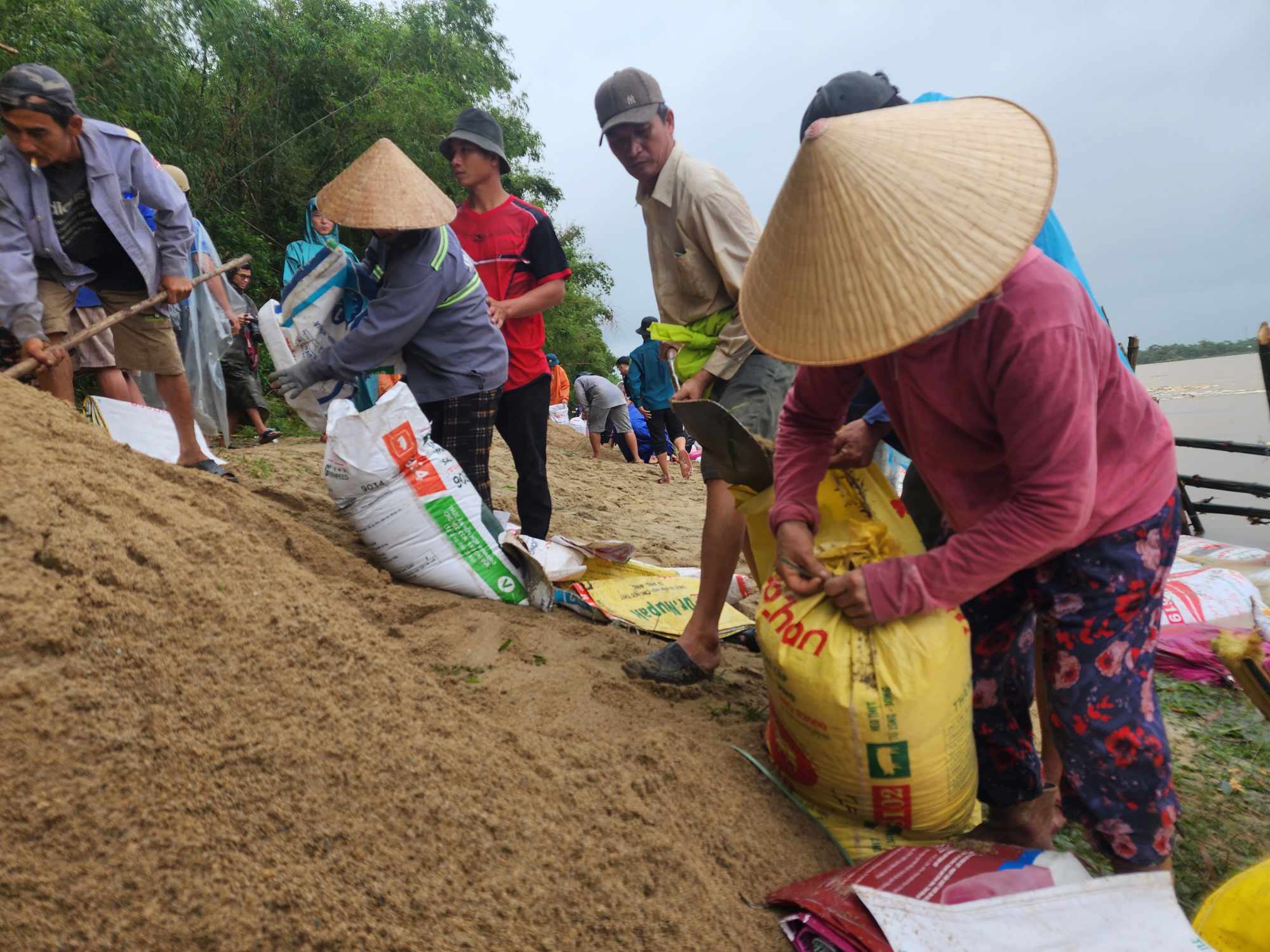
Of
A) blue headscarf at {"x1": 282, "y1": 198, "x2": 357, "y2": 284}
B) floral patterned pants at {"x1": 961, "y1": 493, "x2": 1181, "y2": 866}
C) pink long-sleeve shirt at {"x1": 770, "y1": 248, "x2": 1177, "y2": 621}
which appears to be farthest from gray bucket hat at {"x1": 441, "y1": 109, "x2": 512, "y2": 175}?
floral patterned pants at {"x1": 961, "y1": 493, "x2": 1181, "y2": 866}

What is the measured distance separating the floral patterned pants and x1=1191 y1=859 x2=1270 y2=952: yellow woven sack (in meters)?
0.10

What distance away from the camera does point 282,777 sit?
1261 mm

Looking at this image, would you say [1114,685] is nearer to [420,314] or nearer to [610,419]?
[420,314]

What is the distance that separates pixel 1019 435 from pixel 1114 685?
0.51m

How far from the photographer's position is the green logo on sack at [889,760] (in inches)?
59.6

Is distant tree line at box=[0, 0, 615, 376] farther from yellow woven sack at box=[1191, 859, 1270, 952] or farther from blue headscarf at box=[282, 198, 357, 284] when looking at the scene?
yellow woven sack at box=[1191, 859, 1270, 952]

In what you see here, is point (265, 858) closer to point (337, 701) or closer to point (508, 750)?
point (337, 701)

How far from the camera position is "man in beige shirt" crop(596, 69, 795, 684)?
94.3 inches

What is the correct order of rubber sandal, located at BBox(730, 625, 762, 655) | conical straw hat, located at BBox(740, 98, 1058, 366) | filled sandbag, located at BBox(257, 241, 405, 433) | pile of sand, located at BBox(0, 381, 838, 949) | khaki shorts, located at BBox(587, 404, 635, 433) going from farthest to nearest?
khaki shorts, located at BBox(587, 404, 635, 433)
filled sandbag, located at BBox(257, 241, 405, 433)
rubber sandal, located at BBox(730, 625, 762, 655)
conical straw hat, located at BBox(740, 98, 1058, 366)
pile of sand, located at BBox(0, 381, 838, 949)

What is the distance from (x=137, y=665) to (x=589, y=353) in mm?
23149

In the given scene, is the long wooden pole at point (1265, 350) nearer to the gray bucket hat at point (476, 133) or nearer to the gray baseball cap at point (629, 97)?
the gray baseball cap at point (629, 97)

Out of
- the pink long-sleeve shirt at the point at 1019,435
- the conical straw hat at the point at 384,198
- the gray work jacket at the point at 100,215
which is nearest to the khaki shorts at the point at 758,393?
the pink long-sleeve shirt at the point at 1019,435

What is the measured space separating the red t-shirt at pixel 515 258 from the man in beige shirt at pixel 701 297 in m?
0.71

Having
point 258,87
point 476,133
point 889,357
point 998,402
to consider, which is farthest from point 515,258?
point 258,87
